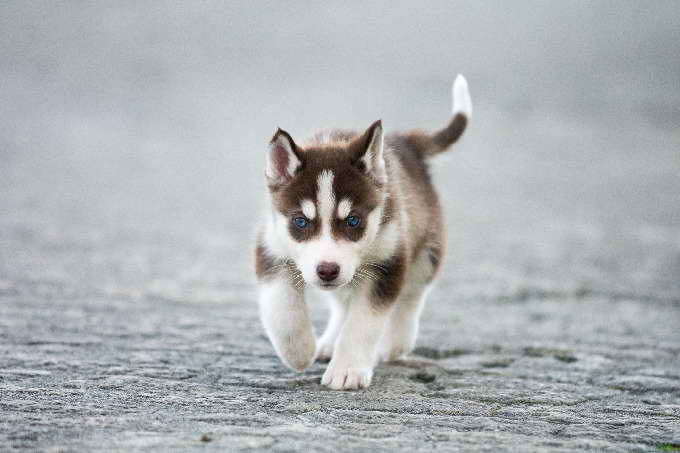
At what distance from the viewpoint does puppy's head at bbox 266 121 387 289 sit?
5.10 metres

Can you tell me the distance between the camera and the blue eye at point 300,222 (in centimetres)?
530

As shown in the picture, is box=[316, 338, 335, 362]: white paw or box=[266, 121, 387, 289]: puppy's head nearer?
box=[266, 121, 387, 289]: puppy's head

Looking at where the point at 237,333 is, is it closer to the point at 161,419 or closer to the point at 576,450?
the point at 161,419

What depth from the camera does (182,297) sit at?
833 centimetres

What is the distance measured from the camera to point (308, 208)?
5.26 meters

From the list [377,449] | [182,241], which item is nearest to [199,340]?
[377,449]

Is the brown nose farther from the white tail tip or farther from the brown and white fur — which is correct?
the white tail tip

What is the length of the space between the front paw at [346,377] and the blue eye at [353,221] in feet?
2.73

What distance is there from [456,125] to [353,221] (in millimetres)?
2113

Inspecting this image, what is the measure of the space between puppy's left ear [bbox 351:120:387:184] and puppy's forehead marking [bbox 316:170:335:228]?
0.88ft

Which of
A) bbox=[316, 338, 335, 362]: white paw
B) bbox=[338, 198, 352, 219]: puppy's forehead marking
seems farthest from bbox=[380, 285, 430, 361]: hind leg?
bbox=[338, 198, 352, 219]: puppy's forehead marking

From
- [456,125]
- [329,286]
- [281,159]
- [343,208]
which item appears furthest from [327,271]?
[456,125]

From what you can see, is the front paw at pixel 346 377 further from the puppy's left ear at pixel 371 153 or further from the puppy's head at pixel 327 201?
the puppy's left ear at pixel 371 153

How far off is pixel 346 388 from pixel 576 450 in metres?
1.67
